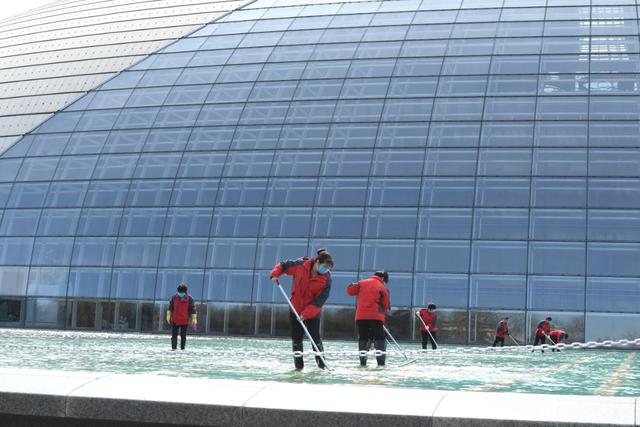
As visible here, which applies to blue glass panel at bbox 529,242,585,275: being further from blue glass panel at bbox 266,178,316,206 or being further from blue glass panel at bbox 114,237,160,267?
blue glass panel at bbox 114,237,160,267

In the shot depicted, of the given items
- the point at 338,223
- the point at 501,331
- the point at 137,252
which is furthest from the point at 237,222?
the point at 501,331

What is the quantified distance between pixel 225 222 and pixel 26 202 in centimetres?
999

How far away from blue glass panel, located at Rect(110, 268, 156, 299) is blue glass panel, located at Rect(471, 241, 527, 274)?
12751mm

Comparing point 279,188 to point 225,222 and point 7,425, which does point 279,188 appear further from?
point 7,425

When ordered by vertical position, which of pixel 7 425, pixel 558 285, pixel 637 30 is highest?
pixel 637 30

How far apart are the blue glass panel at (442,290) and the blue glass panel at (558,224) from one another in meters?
3.14

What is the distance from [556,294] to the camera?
36.1m

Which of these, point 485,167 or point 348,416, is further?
point 485,167

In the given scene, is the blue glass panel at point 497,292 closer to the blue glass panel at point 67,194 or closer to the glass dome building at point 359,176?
the glass dome building at point 359,176

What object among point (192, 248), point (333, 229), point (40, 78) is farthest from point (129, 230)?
point (40, 78)

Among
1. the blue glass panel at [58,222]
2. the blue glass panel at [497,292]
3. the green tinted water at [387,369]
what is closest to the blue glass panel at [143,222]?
the blue glass panel at [58,222]

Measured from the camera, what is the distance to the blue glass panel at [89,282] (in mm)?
41469

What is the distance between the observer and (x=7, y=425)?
9.68 m

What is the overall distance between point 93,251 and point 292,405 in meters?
34.4
